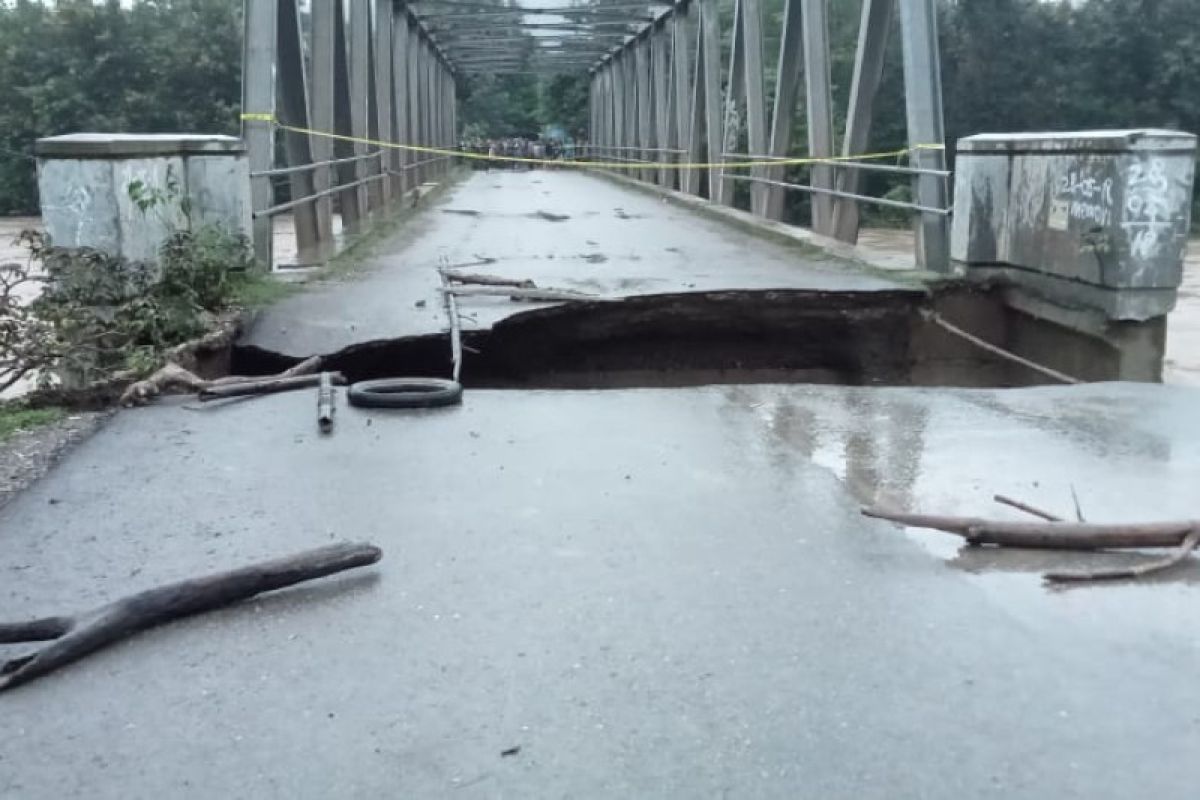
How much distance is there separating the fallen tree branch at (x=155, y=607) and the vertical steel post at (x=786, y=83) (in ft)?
36.9

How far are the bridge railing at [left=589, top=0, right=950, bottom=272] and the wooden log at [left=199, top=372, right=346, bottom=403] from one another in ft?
17.0

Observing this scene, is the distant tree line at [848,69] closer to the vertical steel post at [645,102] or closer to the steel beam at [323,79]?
the vertical steel post at [645,102]

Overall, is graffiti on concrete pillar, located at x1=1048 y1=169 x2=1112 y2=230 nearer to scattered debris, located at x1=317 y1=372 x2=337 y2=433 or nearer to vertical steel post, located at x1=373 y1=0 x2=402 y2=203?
scattered debris, located at x1=317 y1=372 x2=337 y2=433

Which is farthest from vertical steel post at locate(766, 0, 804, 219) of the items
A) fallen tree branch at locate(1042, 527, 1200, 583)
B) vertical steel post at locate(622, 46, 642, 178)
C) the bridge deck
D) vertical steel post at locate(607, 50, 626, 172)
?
vertical steel post at locate(607, 50, 626, 172)

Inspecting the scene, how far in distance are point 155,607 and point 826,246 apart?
8.98m

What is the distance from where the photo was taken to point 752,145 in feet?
53.4

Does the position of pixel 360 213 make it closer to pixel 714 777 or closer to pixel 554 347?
pixel 554 347

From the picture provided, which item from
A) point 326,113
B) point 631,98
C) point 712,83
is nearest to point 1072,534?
point 326,113

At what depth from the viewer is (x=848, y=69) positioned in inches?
1521

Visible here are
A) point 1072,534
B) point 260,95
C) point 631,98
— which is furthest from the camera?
point 631,98

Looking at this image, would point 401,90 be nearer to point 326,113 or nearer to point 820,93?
point 326,113

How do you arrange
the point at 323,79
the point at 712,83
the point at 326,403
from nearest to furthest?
1. the point at 326,403
2. the point at 323,79
3. the point at 712,83

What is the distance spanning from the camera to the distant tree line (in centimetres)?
3484

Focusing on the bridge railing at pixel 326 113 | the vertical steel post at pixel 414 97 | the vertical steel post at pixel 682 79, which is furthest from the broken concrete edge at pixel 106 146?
the vertical steel post at pixel 414 97
